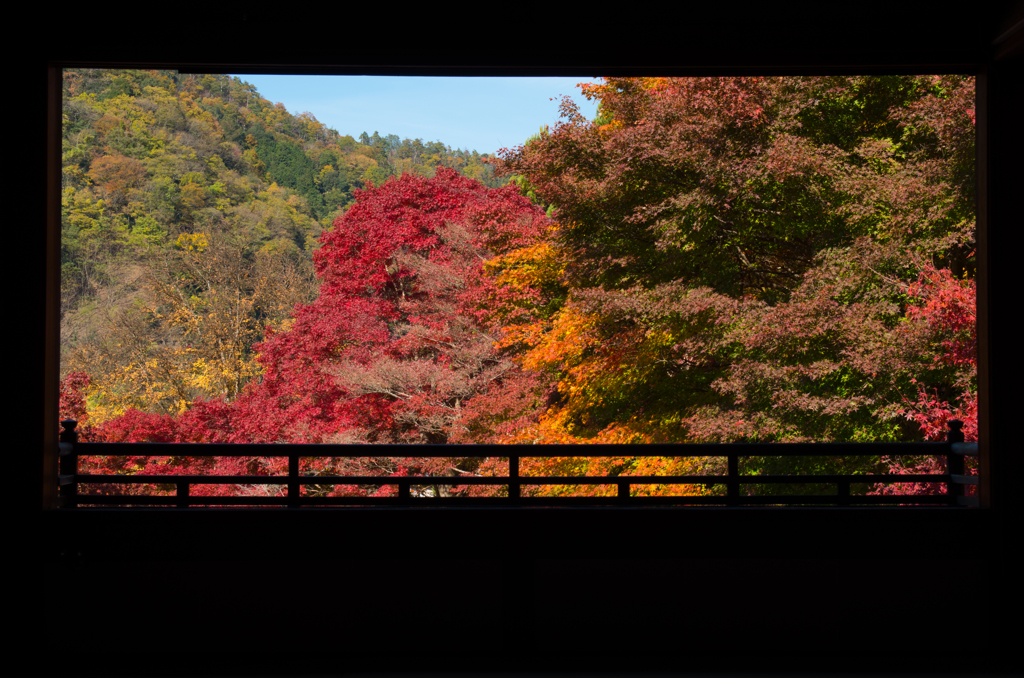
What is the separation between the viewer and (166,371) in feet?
30.0

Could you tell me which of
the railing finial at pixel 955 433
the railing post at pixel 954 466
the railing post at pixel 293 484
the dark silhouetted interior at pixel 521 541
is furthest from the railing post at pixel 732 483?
the railing post at pixel 293 484

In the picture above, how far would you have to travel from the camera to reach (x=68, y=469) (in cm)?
278

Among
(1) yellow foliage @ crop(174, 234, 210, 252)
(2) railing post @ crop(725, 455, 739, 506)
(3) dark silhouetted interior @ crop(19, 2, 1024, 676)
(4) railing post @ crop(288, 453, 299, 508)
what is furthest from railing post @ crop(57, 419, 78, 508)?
(1) yellow foliage @ crop(174, 234, 210, 252)

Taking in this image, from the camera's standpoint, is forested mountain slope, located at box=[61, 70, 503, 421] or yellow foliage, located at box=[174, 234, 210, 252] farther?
yellow foliage, located at box=[174, 234, 210, 252]

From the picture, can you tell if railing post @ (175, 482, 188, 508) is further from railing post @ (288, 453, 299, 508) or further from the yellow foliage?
the yellow foliage

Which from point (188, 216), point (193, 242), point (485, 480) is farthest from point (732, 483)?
point (188, 216)

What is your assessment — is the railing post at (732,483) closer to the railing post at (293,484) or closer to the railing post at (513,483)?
the railing post at (513,483)

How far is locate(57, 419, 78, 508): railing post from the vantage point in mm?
2705

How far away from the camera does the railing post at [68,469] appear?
8.87 feet

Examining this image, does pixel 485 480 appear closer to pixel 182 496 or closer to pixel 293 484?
pixel 293 484
